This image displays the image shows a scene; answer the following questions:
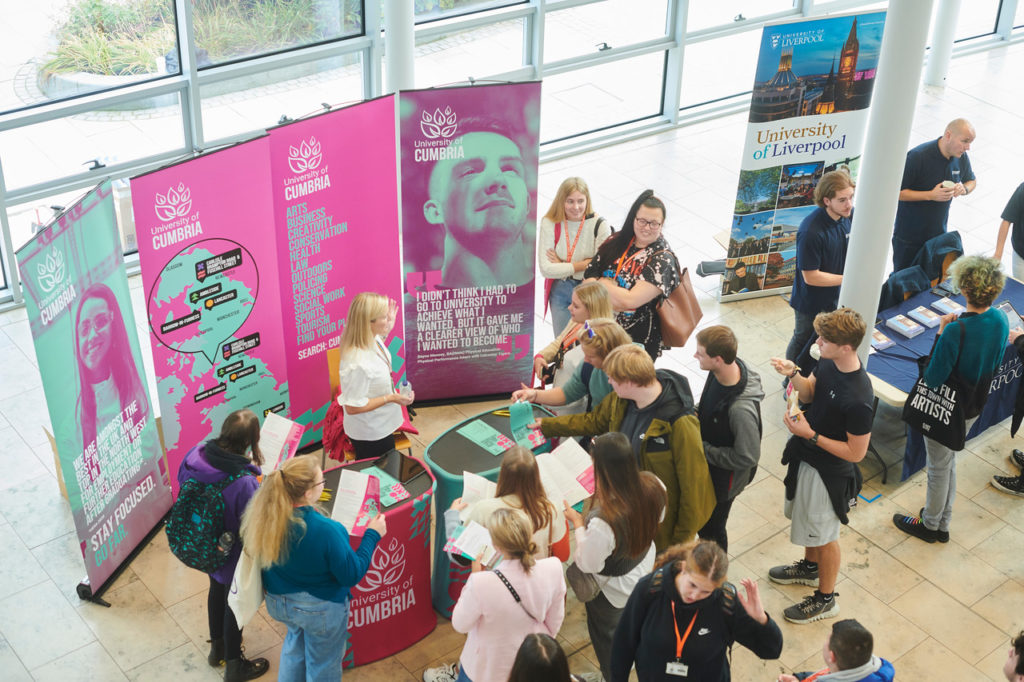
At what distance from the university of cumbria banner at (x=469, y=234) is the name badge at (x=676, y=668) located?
10.6 feet

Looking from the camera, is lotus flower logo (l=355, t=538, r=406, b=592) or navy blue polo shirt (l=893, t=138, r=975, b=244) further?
navy blue polo shirt (l=893, t=138, r=975, b=244)

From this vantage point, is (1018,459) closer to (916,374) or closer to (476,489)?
(916,374)

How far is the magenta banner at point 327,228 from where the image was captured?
588cm

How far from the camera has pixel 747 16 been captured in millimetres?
11344

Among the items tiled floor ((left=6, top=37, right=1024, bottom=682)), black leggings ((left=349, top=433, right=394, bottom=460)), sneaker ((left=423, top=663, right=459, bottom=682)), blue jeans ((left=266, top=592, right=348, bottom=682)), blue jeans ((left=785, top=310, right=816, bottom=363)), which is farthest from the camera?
blue jeans ((left=785, top=310, right=816, bottom=363))

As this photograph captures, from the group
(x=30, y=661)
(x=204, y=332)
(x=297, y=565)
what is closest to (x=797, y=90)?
(x=204, y=332)

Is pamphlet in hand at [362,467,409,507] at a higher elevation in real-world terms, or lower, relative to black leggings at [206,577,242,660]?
higher

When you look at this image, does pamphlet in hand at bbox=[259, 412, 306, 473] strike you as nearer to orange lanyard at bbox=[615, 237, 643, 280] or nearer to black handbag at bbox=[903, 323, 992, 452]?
orange lanyard at bbox=[615, 237, 643, 280]

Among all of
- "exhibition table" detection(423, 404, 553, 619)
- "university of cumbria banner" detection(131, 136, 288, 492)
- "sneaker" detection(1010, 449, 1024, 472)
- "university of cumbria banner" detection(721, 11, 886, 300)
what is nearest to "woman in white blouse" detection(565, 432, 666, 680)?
"exhibition table" detection(423, 404, 553, 619)

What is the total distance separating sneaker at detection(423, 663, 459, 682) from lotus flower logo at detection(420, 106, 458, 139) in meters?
2.94

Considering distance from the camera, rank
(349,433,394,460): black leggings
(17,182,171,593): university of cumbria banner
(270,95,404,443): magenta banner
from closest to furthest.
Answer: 1. (17,182,171,593): university of cumbria banner
2. (349,433,394,460): black leggings
3. (270,95,404,443): magenta banner

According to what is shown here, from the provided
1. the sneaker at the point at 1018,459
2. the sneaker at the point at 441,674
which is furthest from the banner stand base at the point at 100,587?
the sneaker at the point at 1018,459

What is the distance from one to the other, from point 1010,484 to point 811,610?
6.14 ft

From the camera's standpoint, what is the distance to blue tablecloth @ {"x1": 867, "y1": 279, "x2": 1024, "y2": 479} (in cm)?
640
